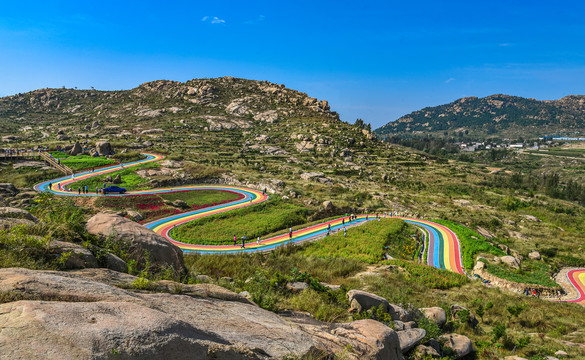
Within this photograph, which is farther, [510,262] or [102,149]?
[102,149]

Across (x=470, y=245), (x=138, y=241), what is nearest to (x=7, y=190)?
(x=138, y=241)

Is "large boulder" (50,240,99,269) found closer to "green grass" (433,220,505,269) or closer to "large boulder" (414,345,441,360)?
"large boulder" (414,345,441,360)

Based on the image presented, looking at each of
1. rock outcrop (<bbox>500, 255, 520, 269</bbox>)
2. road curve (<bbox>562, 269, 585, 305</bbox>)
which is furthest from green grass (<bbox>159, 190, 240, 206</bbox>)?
road curve (<bbox>562, 269, 585, 305</bbox>)

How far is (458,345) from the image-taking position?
408 inches

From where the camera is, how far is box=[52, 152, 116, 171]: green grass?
5294 centimetres

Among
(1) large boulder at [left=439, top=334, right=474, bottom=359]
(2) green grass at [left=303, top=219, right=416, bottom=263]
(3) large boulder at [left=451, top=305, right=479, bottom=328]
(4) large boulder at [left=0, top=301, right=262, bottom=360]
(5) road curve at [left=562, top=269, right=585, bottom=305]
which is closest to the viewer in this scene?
(4) large boulder at [left=0, top=301, right=262, bottom=360]

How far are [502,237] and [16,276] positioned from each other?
49569mm

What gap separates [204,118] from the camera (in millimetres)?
127812

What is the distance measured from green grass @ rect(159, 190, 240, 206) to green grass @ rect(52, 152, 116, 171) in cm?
2327

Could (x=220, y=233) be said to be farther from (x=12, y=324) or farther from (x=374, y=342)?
(x=12, y=324)

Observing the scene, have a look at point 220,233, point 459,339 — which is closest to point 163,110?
point 220,233

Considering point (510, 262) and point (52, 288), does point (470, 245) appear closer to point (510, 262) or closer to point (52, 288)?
point (510, 262)

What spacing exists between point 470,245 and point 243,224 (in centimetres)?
2717

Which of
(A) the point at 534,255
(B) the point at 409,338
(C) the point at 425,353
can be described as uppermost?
(B) the point at 409,338
